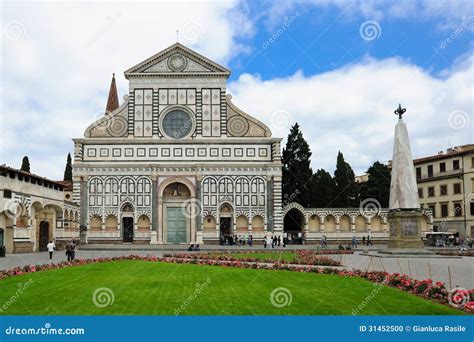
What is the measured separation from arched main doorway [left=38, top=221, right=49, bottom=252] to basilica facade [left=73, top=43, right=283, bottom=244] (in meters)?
9.98

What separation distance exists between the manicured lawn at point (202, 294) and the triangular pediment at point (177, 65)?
38.5 meters

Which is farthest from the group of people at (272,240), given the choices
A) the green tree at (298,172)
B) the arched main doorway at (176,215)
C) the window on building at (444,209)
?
the window on building at (444,209)

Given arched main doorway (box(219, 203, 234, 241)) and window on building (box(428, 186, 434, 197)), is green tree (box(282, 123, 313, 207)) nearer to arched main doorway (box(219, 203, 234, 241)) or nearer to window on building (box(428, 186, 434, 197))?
arched main doorway (box(219, 203, 234, 241))

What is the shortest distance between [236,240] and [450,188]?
88.5 ft

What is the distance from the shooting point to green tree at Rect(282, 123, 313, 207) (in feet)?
215

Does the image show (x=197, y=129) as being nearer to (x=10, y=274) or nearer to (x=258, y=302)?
(x=10, y=274)

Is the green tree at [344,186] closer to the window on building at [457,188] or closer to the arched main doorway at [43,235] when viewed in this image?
the window on building at [457,188]

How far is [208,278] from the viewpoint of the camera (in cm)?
1898

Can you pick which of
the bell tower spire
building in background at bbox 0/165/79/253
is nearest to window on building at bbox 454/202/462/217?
building in background at bbox 0/165/79/253

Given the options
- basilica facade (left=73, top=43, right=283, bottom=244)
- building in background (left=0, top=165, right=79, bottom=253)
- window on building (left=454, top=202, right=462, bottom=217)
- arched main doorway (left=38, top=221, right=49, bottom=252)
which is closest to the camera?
building in background (left=0, top=165, right=79, bottom=253)

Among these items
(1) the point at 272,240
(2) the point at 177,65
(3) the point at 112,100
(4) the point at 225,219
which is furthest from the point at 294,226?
(3) the point at 112,100

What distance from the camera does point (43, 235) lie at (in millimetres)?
43375

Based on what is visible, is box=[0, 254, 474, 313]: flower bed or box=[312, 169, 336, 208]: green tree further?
box=[312, 169, 336, 208]: green tree

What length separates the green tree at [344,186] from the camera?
66.6m
